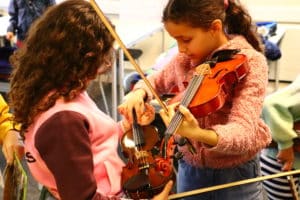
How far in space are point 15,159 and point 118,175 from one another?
0.26 m

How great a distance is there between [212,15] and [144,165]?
401 mm

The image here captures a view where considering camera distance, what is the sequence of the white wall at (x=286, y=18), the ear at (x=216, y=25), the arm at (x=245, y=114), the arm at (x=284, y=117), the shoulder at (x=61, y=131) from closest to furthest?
the shoulder at (x=61, y=131)
the arm at (x=245, y=114)
the ear at (x=216, y=25)
the arm at (x=284, y=117)
the white wall at (x=286, y=18)

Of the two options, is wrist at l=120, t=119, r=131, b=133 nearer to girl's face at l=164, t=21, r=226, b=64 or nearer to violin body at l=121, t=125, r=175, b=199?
violin body at l=121, t=125, r=175, b=199

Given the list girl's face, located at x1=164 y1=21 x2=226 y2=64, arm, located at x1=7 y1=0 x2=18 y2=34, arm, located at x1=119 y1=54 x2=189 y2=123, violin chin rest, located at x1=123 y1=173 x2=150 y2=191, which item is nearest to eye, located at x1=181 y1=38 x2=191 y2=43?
girl's face, located at x1=164 y1=21 x2=226 y2=64

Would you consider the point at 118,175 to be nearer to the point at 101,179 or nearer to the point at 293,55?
the point at 101,179

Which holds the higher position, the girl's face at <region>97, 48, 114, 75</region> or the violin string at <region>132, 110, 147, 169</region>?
the girl's face at <region>97, 48, 114, 75</region>

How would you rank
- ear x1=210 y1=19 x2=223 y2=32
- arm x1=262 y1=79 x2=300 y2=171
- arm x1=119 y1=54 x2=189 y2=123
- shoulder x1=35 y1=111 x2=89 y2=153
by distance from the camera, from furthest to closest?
1. arm x1=262 y1=79 x2=300 y2=171
2. arm x1=119 y1=54 x2=189 y2=123
3. ear x1=210 y1=19 x2=223 y2=32
4. shoulder x1=35 y1=111 x2=89 y2=153

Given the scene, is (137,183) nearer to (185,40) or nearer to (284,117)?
(185,40)

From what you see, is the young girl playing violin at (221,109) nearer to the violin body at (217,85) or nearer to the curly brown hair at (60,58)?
the violin body at (217,85)

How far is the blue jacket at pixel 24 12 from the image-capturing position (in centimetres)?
286

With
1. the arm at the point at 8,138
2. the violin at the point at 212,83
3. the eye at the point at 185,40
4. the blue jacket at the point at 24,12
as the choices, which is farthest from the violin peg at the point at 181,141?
the blue jacket at the point at 24,12

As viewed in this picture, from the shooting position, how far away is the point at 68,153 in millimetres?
812

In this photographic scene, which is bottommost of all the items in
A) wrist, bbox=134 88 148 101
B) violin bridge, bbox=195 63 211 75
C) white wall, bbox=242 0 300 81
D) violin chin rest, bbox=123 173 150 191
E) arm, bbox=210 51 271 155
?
white wall, bbox=242 0 300 81

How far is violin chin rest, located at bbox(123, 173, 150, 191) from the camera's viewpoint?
928mm
